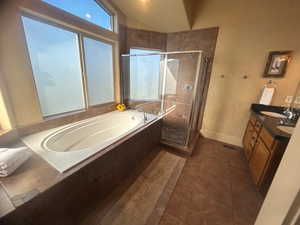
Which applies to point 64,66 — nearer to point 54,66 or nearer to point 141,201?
point 54,66

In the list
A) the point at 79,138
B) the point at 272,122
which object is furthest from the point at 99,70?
the point at 272,122

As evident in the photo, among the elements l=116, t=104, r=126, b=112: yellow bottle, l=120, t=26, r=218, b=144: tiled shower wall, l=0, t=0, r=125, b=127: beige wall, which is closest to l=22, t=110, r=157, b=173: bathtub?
l=116, t=104, r=126, b=112: yellow bottle

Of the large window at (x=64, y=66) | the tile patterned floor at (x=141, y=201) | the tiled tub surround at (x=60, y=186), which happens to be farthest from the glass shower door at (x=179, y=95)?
the large window at (x=64, y=66)

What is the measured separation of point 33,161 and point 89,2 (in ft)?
7.94

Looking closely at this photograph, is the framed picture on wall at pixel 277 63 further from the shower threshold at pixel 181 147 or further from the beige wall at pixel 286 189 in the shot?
the beige wall at pixel 286 189

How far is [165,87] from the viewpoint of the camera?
294 centimetres

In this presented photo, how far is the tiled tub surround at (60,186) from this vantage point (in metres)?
Result: 0.78

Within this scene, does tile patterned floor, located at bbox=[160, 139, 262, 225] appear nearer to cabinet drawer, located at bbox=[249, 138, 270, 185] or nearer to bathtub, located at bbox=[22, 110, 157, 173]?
cabinet drawer, located at bbox=[249, 138, 270, 185]

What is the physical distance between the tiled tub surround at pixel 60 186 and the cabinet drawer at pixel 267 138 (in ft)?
5.24

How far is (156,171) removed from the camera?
1807 mm

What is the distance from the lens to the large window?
1.49m

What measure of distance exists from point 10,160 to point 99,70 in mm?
1788

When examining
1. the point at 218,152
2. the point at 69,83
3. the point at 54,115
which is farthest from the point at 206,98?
the point at 54,115

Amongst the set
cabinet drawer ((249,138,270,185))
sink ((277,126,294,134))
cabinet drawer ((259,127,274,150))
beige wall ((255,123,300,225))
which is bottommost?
cabinet drawer ((249,138,270,185))
